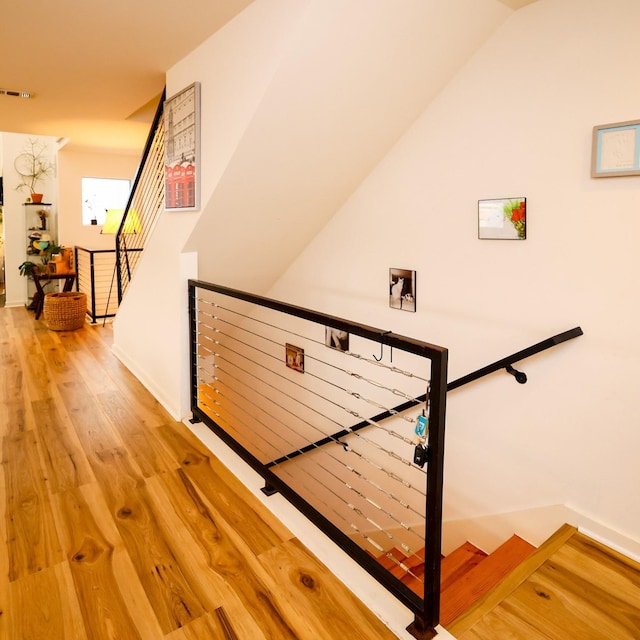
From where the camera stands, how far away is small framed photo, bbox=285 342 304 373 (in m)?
3.80

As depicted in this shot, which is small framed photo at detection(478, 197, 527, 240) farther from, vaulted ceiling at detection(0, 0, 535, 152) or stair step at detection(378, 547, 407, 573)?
stair step at detection(378, 547, 407, 573)

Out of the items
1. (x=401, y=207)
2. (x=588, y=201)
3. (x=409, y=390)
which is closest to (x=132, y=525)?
(x=409, y=390)

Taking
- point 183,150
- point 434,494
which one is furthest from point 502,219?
point 183,150

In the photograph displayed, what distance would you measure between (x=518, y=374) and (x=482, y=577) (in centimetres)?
93

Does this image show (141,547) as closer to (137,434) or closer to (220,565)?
Answer: (220,565)

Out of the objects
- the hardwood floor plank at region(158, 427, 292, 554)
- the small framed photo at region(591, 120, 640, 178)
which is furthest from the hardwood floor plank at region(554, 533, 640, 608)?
the small framed photo at region(591, 120, 640, 178)

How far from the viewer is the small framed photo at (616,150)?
6.07 ft

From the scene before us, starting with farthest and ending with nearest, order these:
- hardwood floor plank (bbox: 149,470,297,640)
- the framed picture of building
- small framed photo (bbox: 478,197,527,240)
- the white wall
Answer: the framed picture of building < small framed photo (bbox: 478,197,527,240) < the white wall < hardwood floor plank (bbox: 149,470,297,640)

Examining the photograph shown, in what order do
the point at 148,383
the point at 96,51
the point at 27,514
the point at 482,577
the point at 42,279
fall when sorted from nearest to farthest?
1. the point at 27,514
2. the point at 482,577
3. the point at 96,51
4. the point at 148,383
5. the point at 42,279

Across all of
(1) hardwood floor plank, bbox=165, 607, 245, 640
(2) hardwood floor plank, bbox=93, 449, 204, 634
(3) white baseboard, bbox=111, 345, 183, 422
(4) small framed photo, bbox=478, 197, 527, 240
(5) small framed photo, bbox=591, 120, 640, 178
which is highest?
(5) small framed photo, bbox=591, 120, 640, 178

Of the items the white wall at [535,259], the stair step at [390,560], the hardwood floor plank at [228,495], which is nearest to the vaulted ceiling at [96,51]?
the white wall at [535,259]

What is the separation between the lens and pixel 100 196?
719cm

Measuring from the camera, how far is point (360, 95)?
7.77 ft

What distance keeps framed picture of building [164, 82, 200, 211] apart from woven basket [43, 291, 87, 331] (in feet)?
9.29
